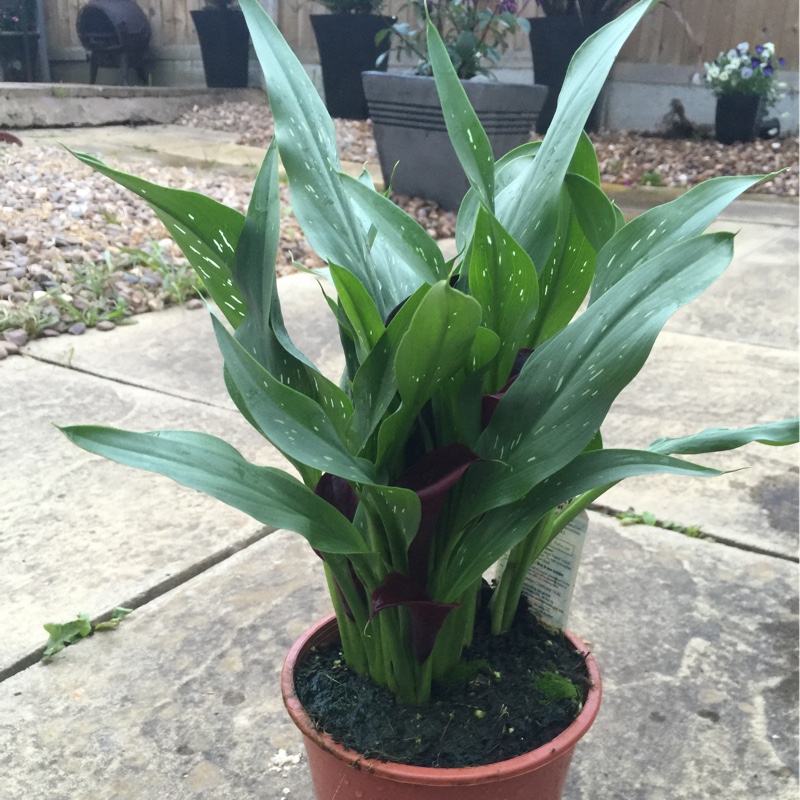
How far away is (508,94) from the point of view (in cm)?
384

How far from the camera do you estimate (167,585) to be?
1.45m

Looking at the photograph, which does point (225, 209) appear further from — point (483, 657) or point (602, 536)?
point (602, 536)

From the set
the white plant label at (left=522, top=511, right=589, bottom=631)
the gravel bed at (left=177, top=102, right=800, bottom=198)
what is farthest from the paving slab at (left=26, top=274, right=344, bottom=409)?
the gravel bed at (left=177, top=102, right=800, bottom=198)

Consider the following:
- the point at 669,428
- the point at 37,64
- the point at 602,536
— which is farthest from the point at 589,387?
the point at 37,64

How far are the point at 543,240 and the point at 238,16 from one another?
26.6 ft

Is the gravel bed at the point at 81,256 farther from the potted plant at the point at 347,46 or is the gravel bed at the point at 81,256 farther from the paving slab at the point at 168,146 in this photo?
the potted plant at the point at 347,46

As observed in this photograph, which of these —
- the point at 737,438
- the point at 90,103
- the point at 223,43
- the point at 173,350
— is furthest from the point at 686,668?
the point at 223,43

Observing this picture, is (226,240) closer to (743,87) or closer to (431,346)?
(431,346)

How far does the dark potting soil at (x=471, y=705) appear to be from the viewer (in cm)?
82

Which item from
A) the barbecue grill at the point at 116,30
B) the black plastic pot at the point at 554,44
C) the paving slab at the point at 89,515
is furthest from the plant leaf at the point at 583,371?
the barbecue grill at the point at 116,30

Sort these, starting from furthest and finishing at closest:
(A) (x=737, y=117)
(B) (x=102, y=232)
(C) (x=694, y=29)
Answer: (C) (x=694, y=29) < (A) (x=737, y=117) < (B) (x=102, y=232)

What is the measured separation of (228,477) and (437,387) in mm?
196

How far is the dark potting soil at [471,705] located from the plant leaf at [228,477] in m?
0.21

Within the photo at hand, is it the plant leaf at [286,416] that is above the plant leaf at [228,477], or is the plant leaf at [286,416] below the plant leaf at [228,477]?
above
